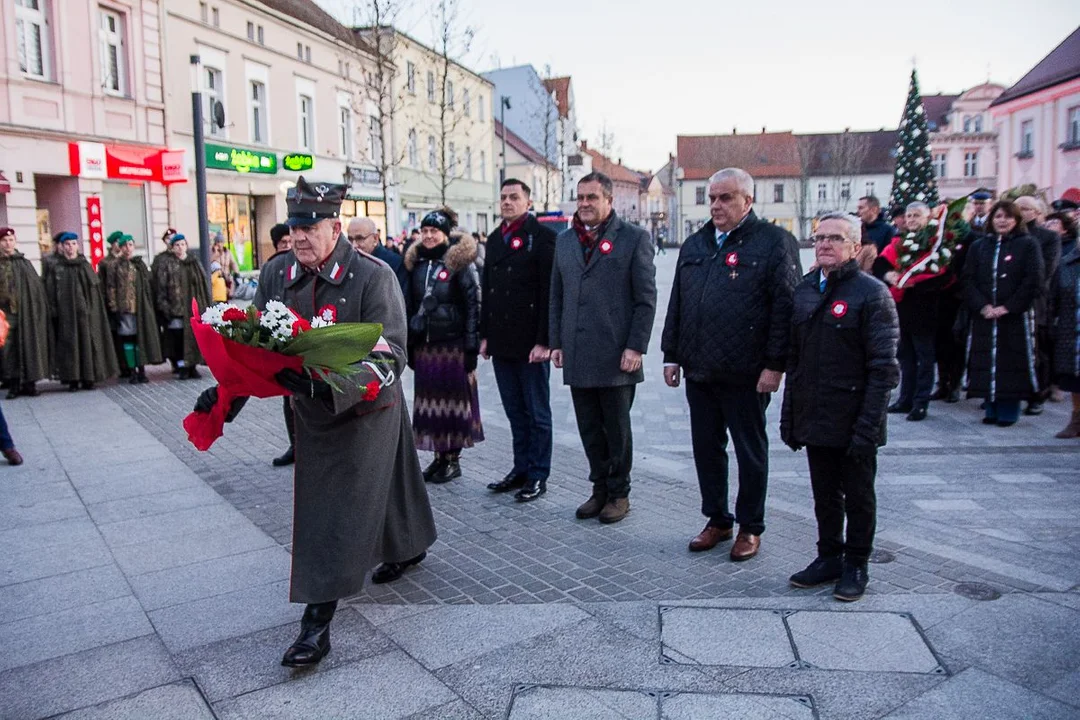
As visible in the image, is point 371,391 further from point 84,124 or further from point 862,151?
point 862,151

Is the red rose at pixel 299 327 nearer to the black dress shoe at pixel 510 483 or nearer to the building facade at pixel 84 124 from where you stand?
the black dress shoe at pixel 510 483

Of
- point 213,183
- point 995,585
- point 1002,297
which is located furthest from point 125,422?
point 213,183

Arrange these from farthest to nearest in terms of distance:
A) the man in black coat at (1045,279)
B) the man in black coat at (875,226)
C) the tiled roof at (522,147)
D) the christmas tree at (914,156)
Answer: the tiled roof at (522,147)
the christmas tree at (914,156)
the man in black coat at (875,226)
the man in black coat at (1045,279)

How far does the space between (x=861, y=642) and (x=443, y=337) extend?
3.85m

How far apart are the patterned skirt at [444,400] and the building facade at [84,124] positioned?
48.0ft

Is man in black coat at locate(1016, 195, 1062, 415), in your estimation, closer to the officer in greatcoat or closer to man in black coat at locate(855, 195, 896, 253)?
man in black coat at locate(855, 195, 896, 253)

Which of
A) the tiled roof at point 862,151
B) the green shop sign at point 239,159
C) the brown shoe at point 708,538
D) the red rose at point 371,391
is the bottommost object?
the brown shoe at point 708,538

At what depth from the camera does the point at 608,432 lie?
5965mm

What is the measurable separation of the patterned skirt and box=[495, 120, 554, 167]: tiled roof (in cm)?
5289

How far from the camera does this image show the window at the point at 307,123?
31.2 meters

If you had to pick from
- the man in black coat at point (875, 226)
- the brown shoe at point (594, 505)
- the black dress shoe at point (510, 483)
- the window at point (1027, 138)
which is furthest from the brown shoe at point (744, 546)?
the window at point (1027, 138)

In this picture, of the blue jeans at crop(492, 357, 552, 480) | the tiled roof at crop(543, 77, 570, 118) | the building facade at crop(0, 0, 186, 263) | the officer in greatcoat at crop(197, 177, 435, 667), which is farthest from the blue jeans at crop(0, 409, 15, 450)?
the tiled roof at crop(543, 77, 570, 118)

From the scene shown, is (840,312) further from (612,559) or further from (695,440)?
(612,559)

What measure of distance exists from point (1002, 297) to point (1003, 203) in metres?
0.88
